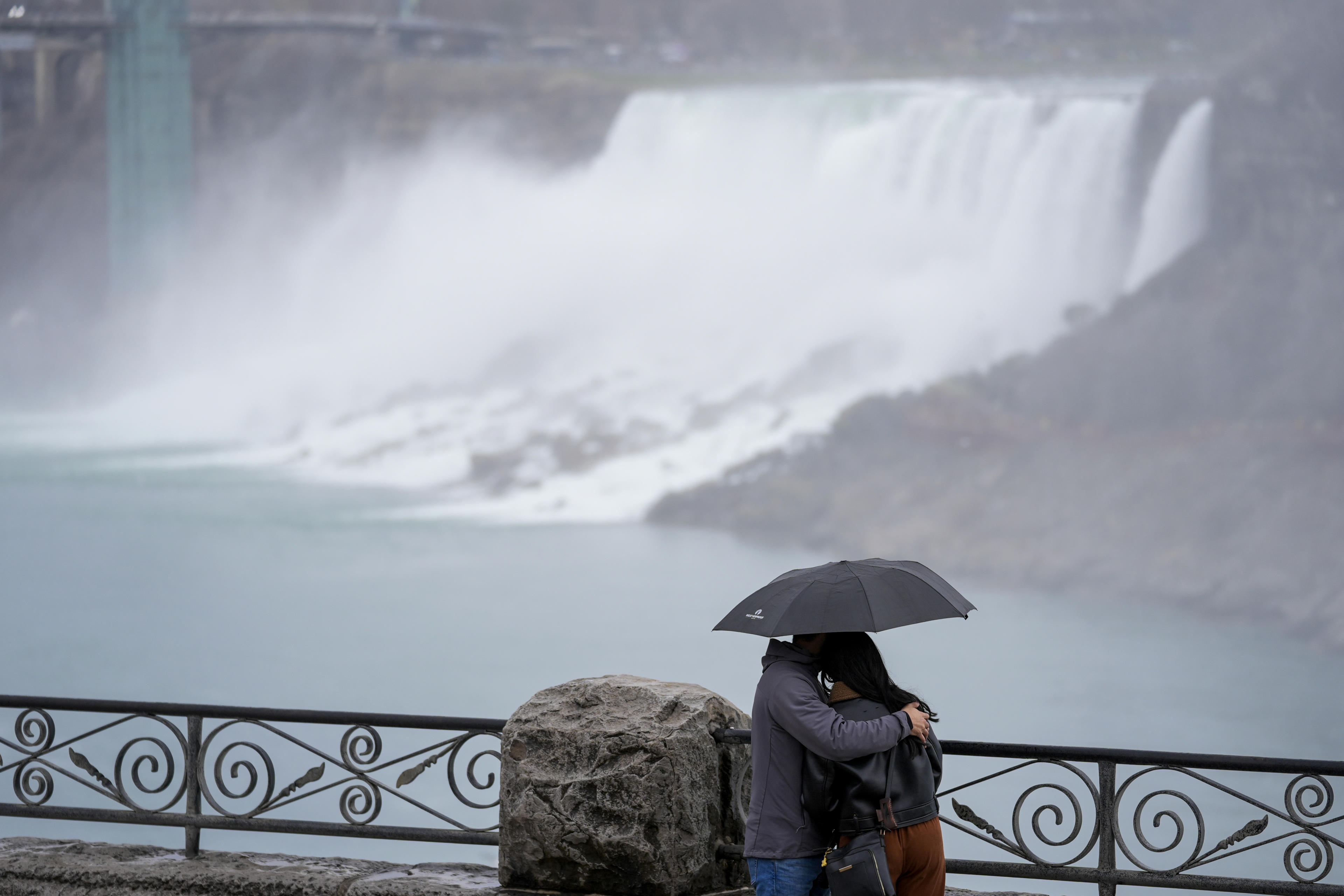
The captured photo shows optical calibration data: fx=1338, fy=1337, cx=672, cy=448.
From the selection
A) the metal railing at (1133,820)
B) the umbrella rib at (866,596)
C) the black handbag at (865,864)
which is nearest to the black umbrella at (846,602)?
the umbrella rib at (866,596)

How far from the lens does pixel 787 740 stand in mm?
1994

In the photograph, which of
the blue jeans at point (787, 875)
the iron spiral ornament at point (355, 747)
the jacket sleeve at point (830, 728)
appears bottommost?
the blue jeans at point (787, 875)

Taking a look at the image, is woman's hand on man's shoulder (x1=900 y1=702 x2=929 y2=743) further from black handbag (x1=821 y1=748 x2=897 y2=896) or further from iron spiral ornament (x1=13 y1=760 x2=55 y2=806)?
iron spiral ornament (x1=13 y1=760 x2=55 y2=806)

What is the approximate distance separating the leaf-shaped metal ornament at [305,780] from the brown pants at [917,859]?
144 cm

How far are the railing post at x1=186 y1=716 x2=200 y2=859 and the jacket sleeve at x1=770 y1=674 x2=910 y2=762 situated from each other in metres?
1.64

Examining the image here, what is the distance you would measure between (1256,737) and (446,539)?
9882mm

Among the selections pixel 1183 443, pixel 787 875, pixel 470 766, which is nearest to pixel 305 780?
pixel 470 766

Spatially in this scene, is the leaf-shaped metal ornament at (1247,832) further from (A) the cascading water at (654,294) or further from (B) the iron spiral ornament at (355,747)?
(A) the cascading water at (654,294)

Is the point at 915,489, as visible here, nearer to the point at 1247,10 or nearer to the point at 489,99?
the point at 1247,10

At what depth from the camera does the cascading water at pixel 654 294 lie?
18.5 m

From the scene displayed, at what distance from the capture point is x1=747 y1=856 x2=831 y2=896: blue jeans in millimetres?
2023

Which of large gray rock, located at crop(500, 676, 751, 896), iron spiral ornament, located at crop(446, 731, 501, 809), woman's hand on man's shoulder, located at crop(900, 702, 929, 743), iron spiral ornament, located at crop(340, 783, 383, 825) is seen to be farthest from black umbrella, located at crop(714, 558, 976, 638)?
iron spiral ornament, located at crop(340, 783, 383, 825)

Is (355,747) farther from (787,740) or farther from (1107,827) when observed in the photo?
(1107,827)

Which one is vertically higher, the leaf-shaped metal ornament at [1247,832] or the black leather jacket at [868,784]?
the black leather jacket at [868,784]
